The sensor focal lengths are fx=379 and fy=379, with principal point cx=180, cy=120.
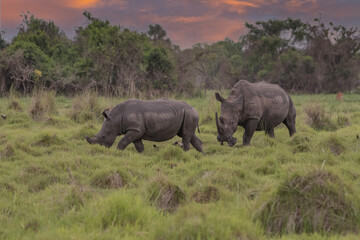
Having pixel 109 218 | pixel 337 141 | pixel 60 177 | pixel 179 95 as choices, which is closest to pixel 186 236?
pixel 109 218

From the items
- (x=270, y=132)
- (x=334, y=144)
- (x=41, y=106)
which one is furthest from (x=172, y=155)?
(x=41, y=106)

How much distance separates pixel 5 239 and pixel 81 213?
654 mm

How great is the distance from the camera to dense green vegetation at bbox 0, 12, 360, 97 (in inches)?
784

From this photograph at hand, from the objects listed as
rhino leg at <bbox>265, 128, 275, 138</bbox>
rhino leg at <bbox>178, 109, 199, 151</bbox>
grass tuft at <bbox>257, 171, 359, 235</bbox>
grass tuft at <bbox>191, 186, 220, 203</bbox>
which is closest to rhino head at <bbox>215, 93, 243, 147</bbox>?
rhino leg at <bbox>178, 109, 199, 151</bbox>

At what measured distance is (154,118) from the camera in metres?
7.18

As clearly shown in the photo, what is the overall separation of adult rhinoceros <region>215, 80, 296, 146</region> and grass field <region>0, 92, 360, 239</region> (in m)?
0.43

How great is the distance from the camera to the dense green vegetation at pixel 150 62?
19922 mm

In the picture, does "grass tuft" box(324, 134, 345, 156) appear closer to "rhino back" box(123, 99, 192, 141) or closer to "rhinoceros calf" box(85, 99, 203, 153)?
Answer: "rhinoceros calf" box(85, 99, 203, 153)

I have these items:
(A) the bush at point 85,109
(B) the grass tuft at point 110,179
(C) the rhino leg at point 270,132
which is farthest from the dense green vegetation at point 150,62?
(B) the grass tuft at point 110,179

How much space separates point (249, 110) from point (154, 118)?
2.07 meters

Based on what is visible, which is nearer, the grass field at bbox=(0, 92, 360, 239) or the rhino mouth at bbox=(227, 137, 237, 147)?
the grass field at bbox=(0, 92, 360, 239)

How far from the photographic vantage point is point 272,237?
3219mm

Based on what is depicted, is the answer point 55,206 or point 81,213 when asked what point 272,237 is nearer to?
point 81,213

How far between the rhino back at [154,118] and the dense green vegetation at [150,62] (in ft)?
20.7
